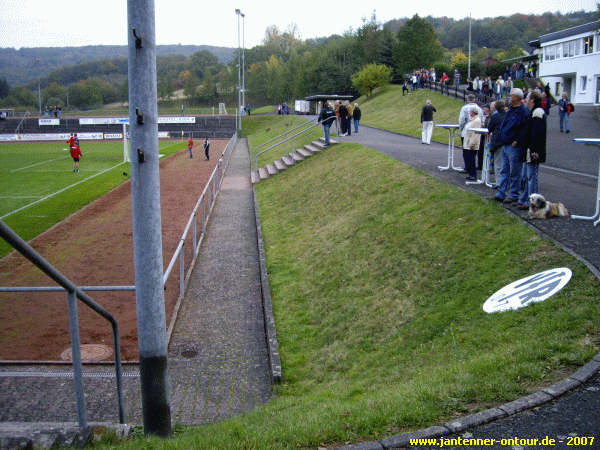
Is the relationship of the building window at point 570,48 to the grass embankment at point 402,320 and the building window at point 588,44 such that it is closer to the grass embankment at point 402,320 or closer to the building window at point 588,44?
the building window at point 588,44

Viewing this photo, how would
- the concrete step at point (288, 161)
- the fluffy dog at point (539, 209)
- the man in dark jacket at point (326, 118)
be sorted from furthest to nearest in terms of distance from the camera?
the concrete step at point (288, 161) → the man in dark jacket at point (326, 118) → the fluffy dog at point (539, 209)

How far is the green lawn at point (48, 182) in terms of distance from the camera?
2030 centimetres

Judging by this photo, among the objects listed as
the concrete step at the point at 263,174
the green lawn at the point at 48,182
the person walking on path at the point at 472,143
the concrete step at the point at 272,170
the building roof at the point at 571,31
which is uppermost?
the building roof at the point at 571,31

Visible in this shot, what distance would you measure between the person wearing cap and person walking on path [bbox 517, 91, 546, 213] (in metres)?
0.11

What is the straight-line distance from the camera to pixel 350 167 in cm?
1962

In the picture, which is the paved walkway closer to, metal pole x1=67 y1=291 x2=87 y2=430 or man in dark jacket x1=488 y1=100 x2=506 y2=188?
metal pole x1=67 y1=291 x2=87 y2=430

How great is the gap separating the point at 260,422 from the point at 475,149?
1033cm

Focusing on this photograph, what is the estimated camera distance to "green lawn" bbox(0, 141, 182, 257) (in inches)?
799

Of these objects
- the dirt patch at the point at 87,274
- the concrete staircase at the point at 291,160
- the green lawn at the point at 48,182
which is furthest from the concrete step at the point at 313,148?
the green lawn at the point at 48,182

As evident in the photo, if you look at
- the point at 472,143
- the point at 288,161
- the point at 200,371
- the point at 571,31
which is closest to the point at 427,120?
the point at 288,161

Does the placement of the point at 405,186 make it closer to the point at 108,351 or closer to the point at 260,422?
the point at 108,351

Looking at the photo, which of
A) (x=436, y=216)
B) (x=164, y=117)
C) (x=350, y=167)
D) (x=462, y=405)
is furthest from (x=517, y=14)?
(x=462, y=405)

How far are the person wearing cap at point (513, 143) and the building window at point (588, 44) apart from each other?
4034 centimetres

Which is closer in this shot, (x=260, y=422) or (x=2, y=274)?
(x=260, y=422)
